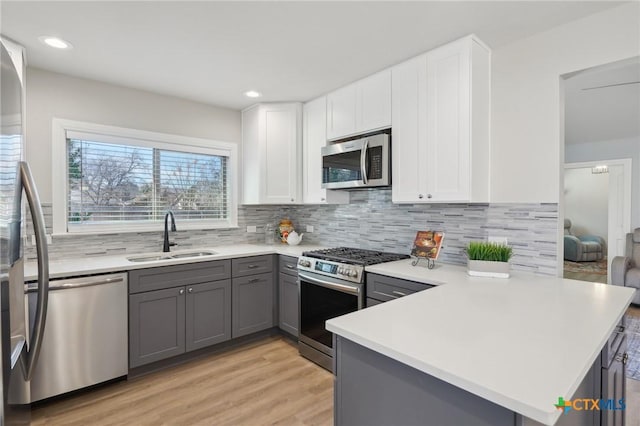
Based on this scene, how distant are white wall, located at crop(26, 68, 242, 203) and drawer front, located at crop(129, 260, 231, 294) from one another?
3.31ft

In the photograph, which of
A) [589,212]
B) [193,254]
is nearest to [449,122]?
[193,254]

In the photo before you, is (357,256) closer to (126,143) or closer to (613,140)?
(126,143)

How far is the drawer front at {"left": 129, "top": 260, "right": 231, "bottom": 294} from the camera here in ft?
8.32

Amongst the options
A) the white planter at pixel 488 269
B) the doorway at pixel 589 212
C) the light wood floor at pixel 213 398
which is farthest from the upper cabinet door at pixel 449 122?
the doorway at pixel 589 212

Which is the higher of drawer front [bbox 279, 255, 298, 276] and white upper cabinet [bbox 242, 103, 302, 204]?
white upper cabinet [bbox 242, 103, 302, 204]

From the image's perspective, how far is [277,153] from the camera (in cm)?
→ 353

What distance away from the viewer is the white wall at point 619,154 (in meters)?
5.01

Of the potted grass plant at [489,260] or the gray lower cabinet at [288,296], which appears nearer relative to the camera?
the potted grass plant at [489,260]

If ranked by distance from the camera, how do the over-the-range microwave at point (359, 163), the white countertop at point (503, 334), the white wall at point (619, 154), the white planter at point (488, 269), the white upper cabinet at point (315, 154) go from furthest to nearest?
the white wall at point (619, 154), the white upper cabinet at point (315, 154), the over-the-range microwave at point (359, 163), the white planter at point (488, 269), the white countertop at point (503, 334)

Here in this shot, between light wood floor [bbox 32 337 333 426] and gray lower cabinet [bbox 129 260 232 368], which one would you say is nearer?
light wood floor [bbox 32 337 333 426]

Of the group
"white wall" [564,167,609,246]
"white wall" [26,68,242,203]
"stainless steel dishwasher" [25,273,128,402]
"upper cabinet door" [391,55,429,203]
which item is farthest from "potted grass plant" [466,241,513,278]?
"white wall" [564,167,609,246]

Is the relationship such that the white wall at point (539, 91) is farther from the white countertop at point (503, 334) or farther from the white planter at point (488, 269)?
the white countertop at point (503, 334)

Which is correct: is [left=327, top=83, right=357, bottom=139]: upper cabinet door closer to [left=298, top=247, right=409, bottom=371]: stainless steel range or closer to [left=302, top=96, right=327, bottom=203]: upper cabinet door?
[left=302, top=96, right=327, bottom=203]: upper cabinet door

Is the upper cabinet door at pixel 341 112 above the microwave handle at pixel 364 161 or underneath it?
above
